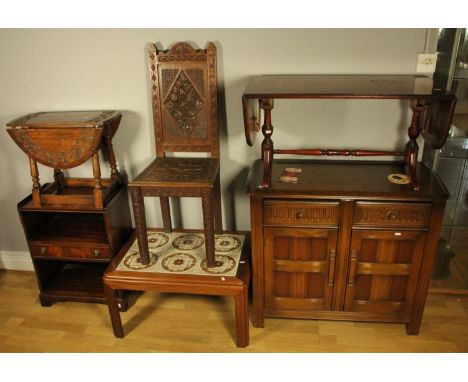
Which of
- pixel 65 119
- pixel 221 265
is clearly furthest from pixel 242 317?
pixel 65 119

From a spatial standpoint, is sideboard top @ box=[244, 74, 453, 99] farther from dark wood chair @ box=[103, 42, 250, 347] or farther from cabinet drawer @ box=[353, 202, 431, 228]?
cabinet drawer @ box=[353, 202, 431, 228]

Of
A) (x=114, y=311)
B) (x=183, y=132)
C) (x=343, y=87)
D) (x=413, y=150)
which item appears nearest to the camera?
(x=343, y=87)

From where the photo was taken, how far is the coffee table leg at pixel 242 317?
2064mm

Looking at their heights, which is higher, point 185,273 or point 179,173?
point 179,173

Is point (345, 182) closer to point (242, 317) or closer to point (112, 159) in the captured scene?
point (242, 317)

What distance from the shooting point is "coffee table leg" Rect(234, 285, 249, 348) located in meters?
2.06

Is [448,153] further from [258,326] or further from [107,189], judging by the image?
[107,189]

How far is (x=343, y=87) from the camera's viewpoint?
188cm

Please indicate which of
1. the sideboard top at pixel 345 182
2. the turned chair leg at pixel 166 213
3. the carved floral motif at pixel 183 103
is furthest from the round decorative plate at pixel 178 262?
the carved floral motif at pixel 183 103

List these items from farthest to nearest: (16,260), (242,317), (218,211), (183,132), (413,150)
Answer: (16,260) < (218,211) < (183,132) < (242,317) < (413,150)

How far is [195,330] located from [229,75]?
149cm

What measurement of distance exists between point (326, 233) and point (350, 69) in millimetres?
887

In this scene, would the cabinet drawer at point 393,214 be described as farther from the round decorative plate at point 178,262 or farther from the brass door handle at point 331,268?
the round decorative plate at point 178,262

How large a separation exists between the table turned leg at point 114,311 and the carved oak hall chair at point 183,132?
237 mm
